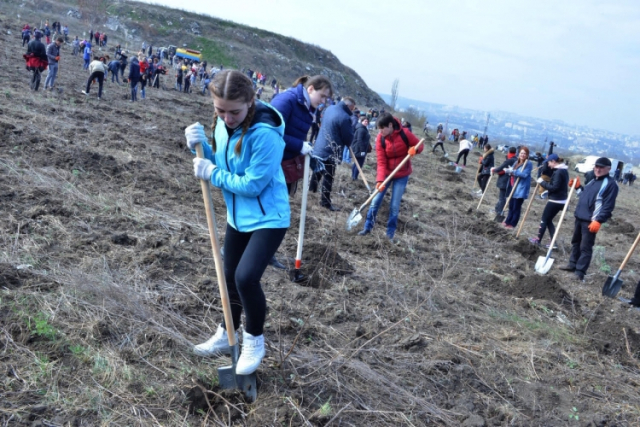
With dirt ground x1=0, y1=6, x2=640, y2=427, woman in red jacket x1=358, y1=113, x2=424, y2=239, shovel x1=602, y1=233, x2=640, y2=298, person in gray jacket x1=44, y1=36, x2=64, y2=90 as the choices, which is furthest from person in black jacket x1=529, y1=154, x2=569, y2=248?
person in gray jacket x1=44, y1=36, x2=64, y2=90

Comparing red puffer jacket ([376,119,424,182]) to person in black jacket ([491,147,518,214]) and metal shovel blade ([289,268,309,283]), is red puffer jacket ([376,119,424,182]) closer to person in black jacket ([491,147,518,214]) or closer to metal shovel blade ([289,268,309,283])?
metal shovel blade ([289,268,309,283])

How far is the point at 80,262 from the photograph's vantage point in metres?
3.88

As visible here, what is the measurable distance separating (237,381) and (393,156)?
430cm

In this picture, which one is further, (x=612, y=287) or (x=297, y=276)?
(x=612, y=287)

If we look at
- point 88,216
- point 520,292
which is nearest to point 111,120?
point 88,216

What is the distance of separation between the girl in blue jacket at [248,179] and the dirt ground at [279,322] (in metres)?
0.52

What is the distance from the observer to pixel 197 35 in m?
59.6

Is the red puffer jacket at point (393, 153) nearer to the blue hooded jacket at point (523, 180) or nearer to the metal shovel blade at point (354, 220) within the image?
the metal shovel blade at point (354, 220)

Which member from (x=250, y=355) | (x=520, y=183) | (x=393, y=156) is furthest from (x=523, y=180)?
(x=250, y=355)

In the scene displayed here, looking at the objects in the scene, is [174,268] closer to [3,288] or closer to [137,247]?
[137,247]

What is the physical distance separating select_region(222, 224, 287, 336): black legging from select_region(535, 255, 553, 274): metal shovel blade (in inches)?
218

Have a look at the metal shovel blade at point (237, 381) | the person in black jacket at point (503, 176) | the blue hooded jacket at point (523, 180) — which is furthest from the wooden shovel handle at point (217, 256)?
the person in black jacket at point (503, 176)

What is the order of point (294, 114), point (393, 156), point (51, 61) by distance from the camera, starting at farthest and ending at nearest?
point (51, 61) → point (393, 156) → point (294, 114)

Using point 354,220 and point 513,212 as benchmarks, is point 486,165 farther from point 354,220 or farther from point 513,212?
point 354,220
